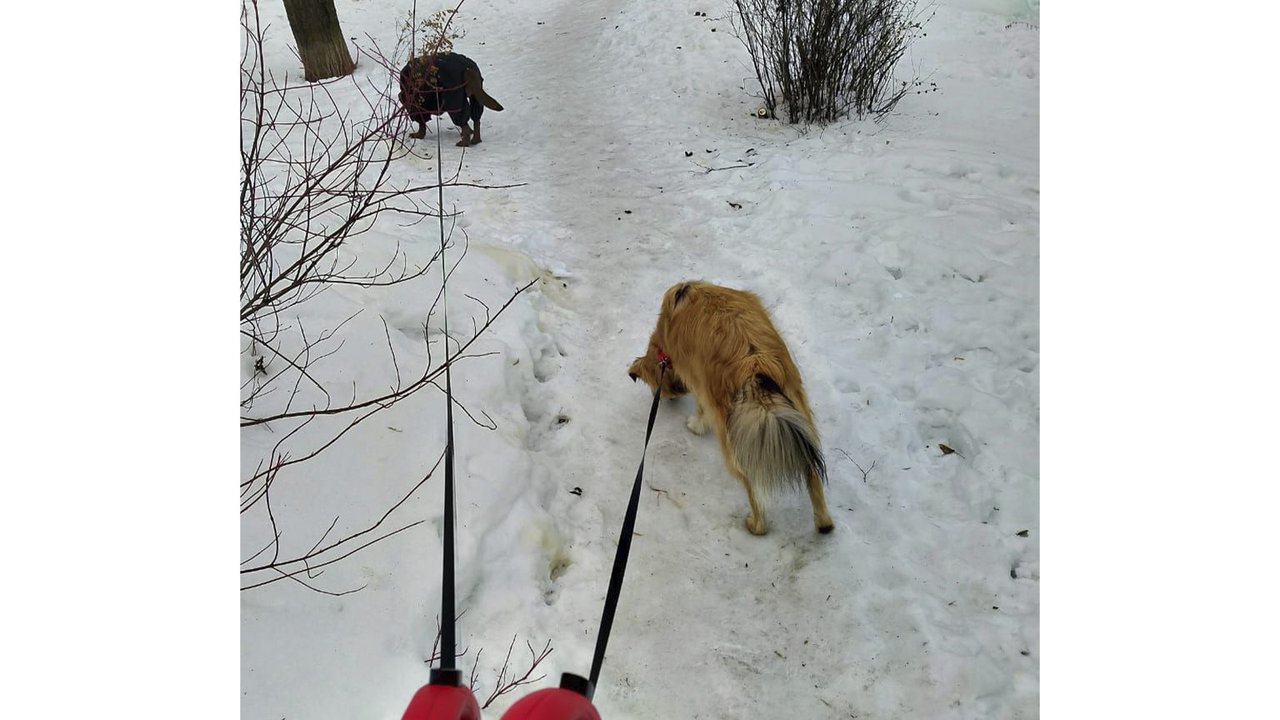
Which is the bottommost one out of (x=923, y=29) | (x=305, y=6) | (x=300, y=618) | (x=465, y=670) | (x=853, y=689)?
(x=853, y=689)

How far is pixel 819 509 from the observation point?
298 cm

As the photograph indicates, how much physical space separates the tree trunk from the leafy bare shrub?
14.0ft

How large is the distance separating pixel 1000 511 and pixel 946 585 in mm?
459

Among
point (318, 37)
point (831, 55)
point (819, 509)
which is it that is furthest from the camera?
point (318, 37)

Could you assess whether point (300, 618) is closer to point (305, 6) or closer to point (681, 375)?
point (681, 375)

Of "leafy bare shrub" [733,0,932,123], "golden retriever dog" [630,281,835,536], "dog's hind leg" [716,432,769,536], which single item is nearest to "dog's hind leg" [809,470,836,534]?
"golden retriever dog" [630,281,835,536]

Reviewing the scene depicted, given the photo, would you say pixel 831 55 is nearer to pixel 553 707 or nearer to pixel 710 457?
pixel 710 457

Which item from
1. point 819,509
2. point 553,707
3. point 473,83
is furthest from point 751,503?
point 473,83

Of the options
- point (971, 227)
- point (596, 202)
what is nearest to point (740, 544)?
point (971, 227)

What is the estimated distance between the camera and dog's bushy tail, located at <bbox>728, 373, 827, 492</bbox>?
2.69 meters

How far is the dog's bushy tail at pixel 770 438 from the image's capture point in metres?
2.69

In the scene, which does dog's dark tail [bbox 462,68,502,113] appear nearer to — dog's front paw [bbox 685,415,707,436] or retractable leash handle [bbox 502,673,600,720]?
dog's front paw [bbox 685,415,707,436]

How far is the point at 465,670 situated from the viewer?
96.8 inches

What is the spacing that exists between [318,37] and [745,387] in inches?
275
